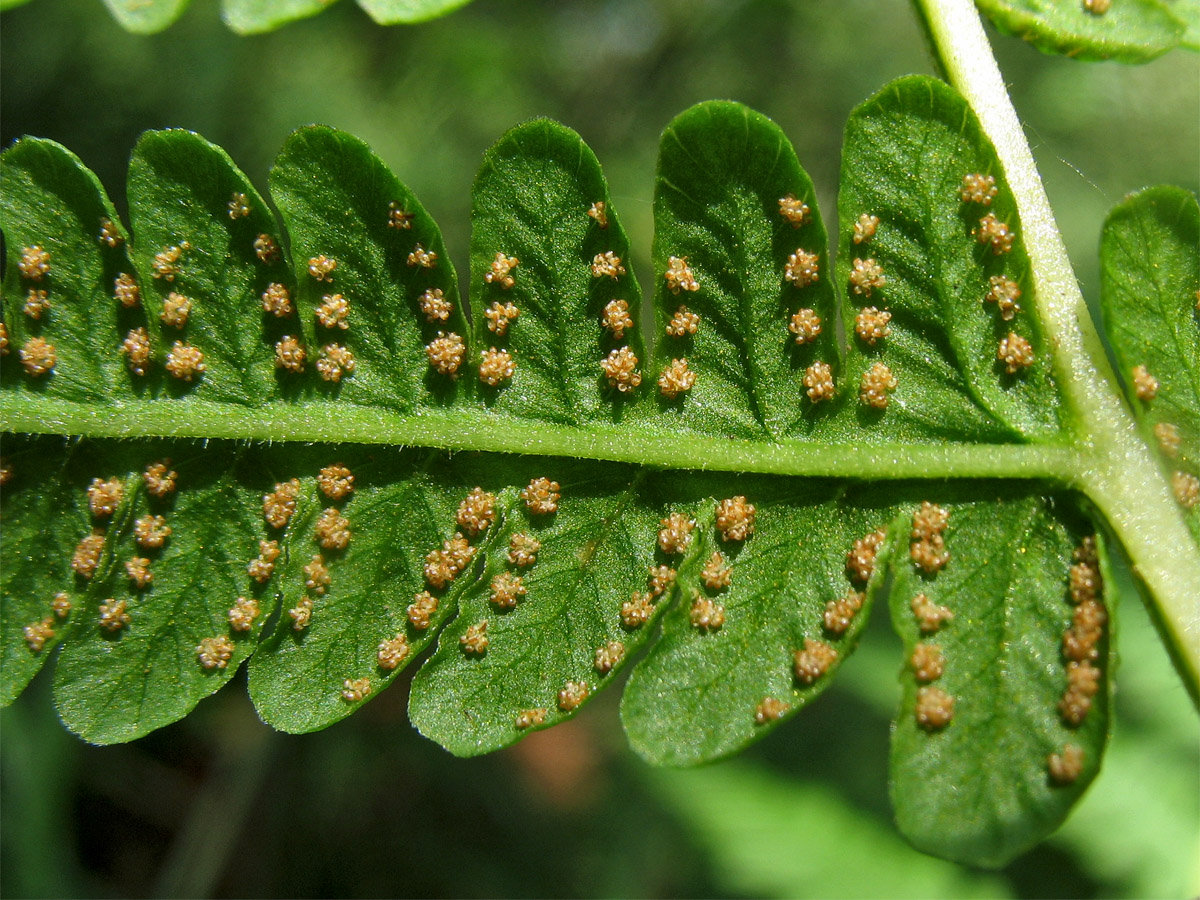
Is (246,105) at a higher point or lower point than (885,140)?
higher

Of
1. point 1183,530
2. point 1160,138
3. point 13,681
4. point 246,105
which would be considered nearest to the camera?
point 1183,530

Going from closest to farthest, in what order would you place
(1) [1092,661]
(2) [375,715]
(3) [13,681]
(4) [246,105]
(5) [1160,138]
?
(1) [1092,661] → (3) [13,681] → (2) [375,715] → (4) [246,105] → (5) [1160,138]

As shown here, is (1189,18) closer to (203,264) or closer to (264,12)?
(264,12)

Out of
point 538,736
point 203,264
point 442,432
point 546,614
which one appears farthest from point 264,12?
point 538,736

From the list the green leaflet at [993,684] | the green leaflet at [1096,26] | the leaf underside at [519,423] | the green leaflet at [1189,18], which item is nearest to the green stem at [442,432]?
the leaf underside at [519,423]

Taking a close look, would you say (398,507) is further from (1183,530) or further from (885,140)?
(1183,530)

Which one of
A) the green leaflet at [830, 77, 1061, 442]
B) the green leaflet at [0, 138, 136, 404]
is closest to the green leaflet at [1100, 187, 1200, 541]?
the green leaflet at [830, 77, 1061, 442]

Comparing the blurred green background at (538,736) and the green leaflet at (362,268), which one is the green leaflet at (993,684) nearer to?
the green leaflet at (362,268)

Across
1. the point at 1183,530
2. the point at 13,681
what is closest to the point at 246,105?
the point at 13,681
